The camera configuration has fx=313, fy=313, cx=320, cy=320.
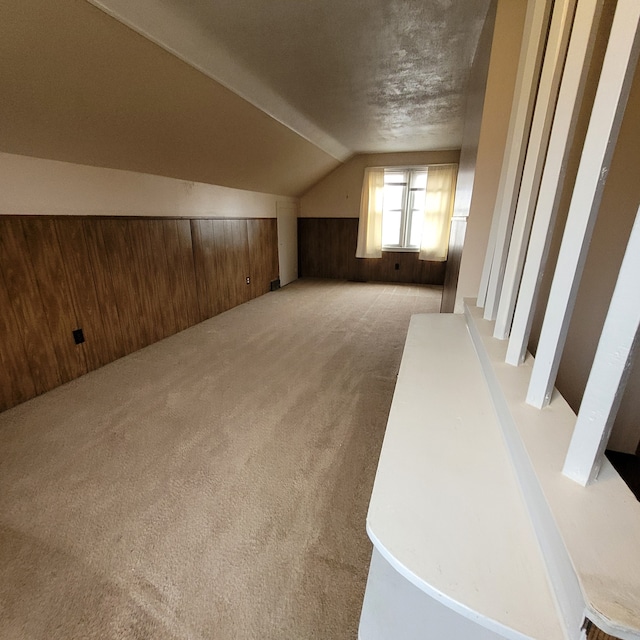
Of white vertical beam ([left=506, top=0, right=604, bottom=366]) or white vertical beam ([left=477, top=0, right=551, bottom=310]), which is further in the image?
white vertical beam ([left=477, top=0, right=551, bottom=310])

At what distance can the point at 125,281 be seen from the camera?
9.06 feet

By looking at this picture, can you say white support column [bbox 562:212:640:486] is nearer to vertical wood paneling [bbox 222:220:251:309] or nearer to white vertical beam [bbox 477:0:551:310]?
white vertical beam [bbox 477:0:551:310]

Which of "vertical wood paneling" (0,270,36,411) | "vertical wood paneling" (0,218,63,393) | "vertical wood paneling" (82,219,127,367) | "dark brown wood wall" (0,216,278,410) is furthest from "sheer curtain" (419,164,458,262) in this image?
"vertical wood paneling" (0,270,36,411)

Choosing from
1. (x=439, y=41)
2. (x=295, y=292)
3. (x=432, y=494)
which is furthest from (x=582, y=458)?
(x=295, y=292)

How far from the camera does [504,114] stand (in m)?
1.45

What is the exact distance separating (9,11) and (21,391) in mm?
2055

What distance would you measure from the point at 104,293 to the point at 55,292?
1.21 feet

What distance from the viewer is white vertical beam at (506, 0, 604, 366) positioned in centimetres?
68

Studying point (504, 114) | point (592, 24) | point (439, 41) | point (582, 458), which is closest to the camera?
point (582, 458)

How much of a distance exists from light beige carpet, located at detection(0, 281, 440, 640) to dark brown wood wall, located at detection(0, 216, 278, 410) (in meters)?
0.23

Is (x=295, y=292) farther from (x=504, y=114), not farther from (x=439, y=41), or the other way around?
(x=504, y=114)

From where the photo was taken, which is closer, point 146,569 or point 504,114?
point 146,569

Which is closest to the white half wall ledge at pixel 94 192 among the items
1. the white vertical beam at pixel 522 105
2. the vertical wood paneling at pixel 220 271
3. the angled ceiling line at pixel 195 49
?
the vertical wood paneling at pixel 220 271

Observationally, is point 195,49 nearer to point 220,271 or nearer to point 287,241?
point 220,271
